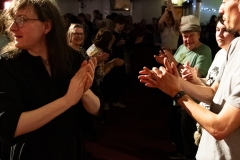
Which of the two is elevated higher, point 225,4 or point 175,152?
point 225,4

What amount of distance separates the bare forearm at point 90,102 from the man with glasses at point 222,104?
22 cm

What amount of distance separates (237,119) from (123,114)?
3425 millimetres

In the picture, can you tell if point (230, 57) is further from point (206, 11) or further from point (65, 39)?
point (206, 11)

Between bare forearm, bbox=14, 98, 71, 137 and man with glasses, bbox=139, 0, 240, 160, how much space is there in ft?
1.24

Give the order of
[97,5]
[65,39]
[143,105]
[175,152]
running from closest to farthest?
[65,39] < [175,152] < [143,105] < [97,5]

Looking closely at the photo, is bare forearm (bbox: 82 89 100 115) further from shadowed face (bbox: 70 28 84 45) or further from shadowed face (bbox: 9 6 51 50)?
shadowed face (bbox: 70 28 84 45)

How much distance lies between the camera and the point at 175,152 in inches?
123

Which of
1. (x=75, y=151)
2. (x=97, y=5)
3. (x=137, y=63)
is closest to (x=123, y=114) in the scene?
(x=75, y=151)

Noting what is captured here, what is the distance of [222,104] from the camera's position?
1226mm

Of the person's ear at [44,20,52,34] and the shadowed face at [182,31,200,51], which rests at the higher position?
the person's ear at [44,20,52,34]

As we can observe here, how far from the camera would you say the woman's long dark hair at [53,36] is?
1.20m

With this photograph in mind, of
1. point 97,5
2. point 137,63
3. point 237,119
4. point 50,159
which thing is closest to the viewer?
point 237,119

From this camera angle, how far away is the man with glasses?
1105 mm

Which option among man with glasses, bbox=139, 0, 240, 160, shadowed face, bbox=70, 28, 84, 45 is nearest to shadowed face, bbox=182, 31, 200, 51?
shadowed face, bbox=70, 28, 84, 45
